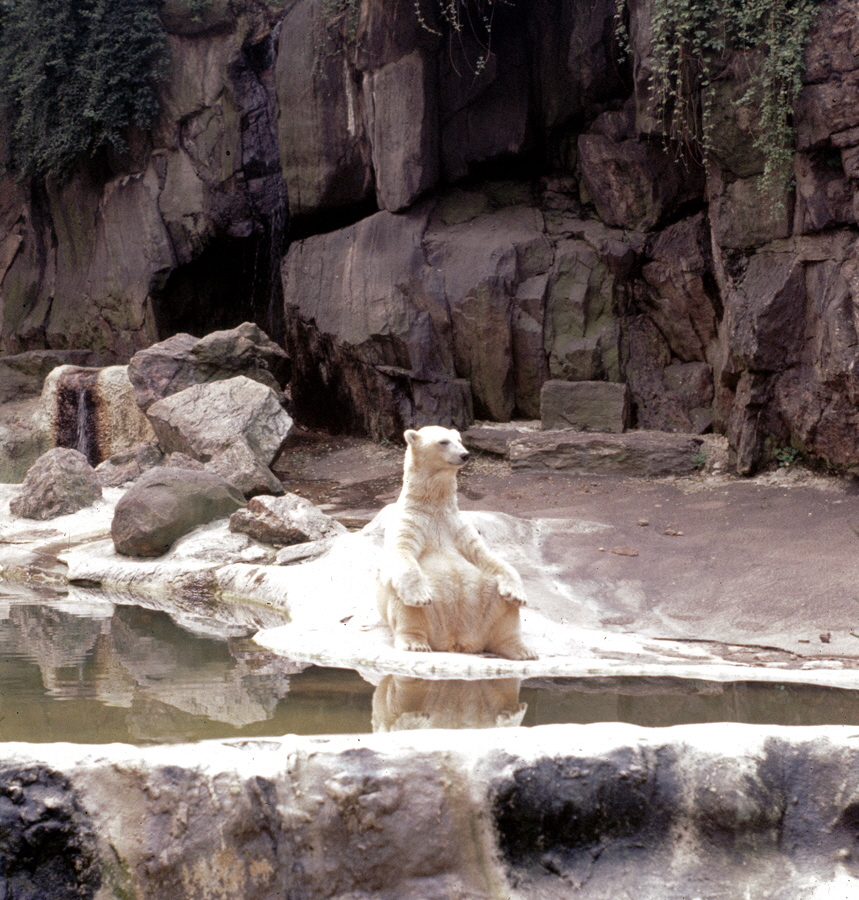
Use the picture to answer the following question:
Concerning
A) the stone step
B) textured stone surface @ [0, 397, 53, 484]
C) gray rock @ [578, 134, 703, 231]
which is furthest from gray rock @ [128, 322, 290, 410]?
gray rock @ [578, 134, 703, 231]

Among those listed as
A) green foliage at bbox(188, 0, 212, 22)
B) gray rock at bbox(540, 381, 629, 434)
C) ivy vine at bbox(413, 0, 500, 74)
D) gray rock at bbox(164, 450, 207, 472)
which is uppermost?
green foliage at bbox(188, 0, 212, 22)

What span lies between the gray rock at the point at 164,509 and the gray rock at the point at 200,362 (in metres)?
4.03

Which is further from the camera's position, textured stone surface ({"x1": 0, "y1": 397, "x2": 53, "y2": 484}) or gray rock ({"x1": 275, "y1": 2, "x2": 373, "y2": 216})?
gray rock ({"x1": 275, "y1": 2, "x2": 373, "y2": 216})

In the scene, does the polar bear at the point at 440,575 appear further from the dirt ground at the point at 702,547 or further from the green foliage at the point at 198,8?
the green foliage at the point at 198,8

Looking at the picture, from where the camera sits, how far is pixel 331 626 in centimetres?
491

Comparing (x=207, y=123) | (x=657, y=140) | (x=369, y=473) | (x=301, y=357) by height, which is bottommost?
(x=369, y=473)

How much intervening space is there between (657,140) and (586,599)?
7360mm

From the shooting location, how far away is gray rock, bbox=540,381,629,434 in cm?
1106

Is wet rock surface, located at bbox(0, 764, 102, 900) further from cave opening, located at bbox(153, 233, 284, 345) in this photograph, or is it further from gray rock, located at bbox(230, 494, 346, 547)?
cave opening, located at bbox(153, 233, 284, 345)

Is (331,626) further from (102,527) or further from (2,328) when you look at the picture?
(2,328)

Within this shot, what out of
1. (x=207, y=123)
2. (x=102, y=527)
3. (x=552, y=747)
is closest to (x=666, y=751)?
(x=552, y=747)

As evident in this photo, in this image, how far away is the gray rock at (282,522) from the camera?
22.7 ft

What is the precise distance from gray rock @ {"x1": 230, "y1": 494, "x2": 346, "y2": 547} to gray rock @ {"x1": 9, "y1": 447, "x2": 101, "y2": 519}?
2220 millimetres

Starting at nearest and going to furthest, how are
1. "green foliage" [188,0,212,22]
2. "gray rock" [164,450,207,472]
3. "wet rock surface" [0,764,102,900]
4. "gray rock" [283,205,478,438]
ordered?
"wet rock surface" [0,764,102,900], "gray rock" [164,450,207,472], "gray rock" [283,205,478,438], "green foliage" [188,0,212,22]
